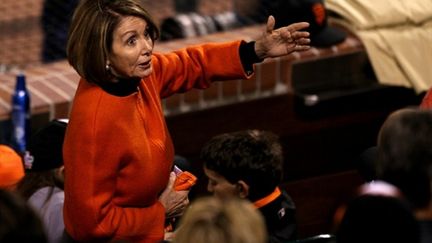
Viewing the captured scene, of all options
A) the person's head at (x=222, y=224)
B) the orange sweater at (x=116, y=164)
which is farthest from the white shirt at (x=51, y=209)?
the person's head at (x=222, y=224)

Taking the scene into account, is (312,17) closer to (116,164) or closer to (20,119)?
(20,119)

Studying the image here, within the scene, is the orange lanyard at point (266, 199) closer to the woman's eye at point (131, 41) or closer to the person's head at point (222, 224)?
the woman's eye at point (131, 41)

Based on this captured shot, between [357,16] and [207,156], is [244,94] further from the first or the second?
[207,156]

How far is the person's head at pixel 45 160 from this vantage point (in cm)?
411

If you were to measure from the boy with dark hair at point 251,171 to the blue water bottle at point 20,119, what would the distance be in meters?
1.03

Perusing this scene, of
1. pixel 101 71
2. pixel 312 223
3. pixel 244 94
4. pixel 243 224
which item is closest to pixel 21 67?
pixel 244 94

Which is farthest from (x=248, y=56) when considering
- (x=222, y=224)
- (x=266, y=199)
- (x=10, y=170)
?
(x=222, y=224)

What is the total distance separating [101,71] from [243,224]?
0.90m

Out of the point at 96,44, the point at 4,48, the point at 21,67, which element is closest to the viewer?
the point at 96,44

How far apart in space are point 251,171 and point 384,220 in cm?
126

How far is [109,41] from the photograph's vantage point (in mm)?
3539

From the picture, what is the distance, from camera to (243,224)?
277 centimetres

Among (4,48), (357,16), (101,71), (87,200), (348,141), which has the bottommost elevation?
(4,48)

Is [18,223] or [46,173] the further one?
[46,173]
